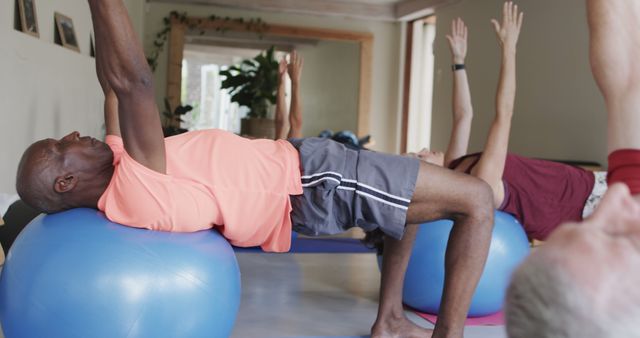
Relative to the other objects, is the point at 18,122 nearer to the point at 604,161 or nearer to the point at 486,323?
the point at 486,323

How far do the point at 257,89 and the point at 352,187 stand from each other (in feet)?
21.1

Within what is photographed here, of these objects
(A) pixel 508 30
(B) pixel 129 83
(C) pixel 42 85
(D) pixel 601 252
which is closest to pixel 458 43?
(A) pixel 508 30

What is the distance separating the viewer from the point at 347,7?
8.43 meters

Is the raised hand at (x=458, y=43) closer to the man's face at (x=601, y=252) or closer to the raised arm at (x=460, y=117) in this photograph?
the raised arm at (x=460, y=117)

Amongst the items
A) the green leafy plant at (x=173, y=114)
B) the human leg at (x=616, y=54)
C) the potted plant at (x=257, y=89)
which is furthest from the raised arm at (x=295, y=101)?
the potted plant at (x=257, y=89)

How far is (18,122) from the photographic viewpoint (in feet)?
11.5

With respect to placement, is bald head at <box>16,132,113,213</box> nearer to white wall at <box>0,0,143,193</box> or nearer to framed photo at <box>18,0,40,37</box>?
white wall at <box>0,0,143,193</box>

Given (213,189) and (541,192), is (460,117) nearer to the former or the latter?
(541,192)

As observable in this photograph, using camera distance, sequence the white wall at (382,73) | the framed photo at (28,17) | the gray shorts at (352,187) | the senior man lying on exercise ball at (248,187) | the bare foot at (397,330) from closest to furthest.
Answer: the senior man lying on exercise ball at (248,187) < the gray shorts at (352,187) < the bare foot at (397,330) < the framed photo at (28,17) < the white wall at (382,73)

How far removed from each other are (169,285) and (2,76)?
6.96ft

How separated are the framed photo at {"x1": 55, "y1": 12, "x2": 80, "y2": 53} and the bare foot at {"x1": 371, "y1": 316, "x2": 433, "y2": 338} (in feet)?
10.2

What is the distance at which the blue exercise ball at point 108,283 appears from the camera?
1.54 metres

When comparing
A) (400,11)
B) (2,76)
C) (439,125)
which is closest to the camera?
(2,76)

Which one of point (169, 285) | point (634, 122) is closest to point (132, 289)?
point (169, 285)
